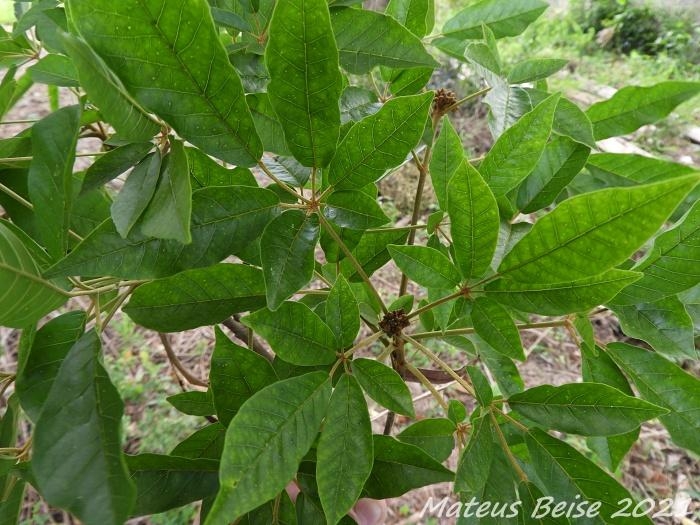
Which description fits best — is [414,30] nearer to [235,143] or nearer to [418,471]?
[235,143]

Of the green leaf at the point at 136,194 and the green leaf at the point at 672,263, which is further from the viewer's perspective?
the green leaf at the point at 672,263

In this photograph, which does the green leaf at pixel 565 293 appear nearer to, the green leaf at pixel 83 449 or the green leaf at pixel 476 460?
the green leaf at pixel 476 460

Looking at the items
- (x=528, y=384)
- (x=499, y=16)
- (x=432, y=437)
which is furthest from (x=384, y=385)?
(x=528, y=384)

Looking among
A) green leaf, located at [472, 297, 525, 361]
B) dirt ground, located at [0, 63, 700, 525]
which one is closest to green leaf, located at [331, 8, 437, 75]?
green leaf, located at [472, 297, 525, 361]

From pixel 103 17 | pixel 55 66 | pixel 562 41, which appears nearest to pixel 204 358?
pixel 55 66

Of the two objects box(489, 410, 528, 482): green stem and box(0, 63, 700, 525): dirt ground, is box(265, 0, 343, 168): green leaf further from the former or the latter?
box(0, 63, 700, 525): dirt ground

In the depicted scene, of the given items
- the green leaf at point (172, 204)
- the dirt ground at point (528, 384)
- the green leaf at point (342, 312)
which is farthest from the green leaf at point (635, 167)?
the dirt ground at point (528, 384)

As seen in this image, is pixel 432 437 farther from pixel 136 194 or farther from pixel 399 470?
pixel 136 194
